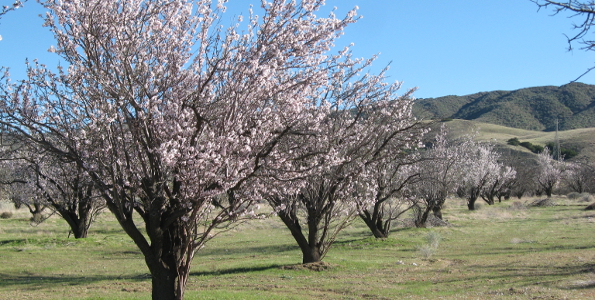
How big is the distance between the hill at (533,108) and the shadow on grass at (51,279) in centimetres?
12578

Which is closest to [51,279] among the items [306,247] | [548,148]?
Result: [306,247]

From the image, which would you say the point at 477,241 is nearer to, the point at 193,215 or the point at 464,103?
the point at 193,215

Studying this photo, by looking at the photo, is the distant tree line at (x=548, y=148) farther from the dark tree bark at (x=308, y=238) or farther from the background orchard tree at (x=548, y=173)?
the dark tree bark at (x=308, y=238)

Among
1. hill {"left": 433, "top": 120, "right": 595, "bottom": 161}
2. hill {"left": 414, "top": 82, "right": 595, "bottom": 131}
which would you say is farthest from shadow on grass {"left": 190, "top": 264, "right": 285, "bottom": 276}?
hill {"left": 414, "top": 82, "right": 595, "bottom": 131}

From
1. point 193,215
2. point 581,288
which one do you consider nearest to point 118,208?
point 193,215

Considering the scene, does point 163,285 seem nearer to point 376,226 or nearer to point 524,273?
point 524,273

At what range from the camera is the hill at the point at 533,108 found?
461ft

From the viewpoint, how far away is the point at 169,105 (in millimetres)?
6301

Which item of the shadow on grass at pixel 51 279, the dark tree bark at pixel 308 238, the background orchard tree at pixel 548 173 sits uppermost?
the background orchard tree at pixel 548 173

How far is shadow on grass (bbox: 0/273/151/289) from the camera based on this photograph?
1462cm

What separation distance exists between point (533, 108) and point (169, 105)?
16825 cm

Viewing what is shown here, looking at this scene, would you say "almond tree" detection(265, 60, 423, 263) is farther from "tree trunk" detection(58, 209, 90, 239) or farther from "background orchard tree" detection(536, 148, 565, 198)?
"background orchard tree" detection(536, 148, 565, 198)

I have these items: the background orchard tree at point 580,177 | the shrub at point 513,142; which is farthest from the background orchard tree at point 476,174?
the shrub at point 513,142

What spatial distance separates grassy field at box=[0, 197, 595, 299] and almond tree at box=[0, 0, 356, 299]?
4877mm
